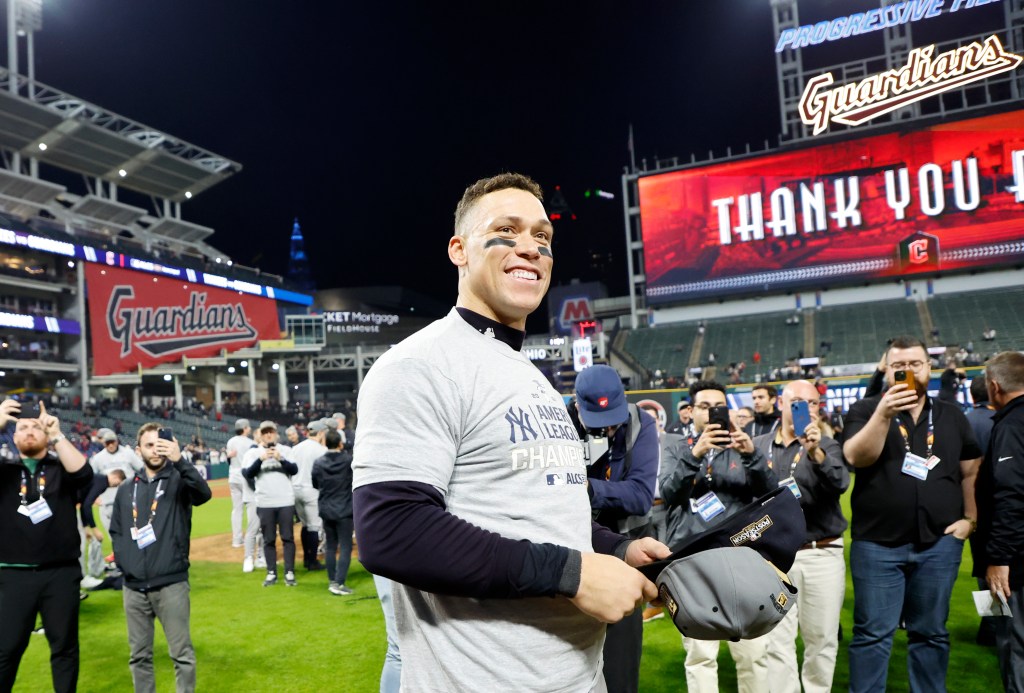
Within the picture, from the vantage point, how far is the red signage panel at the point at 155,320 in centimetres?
4616

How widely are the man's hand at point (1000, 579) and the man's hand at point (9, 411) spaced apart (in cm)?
600

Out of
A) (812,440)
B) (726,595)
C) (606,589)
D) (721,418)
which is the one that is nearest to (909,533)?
(812,440)

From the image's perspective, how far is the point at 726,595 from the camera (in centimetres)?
167

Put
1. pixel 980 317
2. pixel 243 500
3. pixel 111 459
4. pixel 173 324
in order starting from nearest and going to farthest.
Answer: pixel 111 459 < pixel 243 500 < pixel 980 317 < pixel 173 324

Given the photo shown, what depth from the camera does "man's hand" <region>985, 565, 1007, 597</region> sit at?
13.1ft

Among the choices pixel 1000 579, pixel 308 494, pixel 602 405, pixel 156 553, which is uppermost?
pixel 602 405

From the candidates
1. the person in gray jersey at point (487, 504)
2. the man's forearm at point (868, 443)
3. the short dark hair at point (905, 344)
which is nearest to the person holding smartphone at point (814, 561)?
the man's forearm at point (868, 443)

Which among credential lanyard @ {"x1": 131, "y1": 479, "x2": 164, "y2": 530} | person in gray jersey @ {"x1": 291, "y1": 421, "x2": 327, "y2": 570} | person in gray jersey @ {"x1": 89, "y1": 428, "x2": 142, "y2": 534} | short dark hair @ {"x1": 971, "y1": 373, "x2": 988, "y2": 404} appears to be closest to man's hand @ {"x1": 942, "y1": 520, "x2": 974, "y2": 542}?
short dark hair @ {"x1": 971, "y1": 373, "x2": 988, "y2": 404}

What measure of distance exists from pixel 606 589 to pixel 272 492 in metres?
9.19

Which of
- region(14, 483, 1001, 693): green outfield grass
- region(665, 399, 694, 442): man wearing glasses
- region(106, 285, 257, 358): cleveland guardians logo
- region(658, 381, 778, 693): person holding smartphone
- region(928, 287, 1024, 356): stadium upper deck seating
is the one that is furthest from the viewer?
region(106, 285, 257, 358): cleveland guardians logo

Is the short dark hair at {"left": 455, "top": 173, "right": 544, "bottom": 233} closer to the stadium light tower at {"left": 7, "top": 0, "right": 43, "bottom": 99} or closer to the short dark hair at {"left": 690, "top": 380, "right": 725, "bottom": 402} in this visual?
the short dark hair at {"left": 690, "top": 380, "right": 725, "bottom": 402}

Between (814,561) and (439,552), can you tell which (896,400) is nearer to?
(814,561)

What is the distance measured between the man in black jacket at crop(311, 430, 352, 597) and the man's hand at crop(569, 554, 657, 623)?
806cm

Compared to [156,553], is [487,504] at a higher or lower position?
higher
